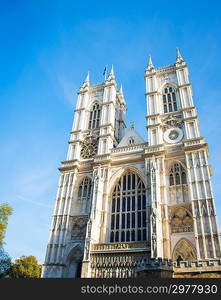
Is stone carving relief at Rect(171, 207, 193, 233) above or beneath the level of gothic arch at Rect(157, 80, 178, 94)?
beneath

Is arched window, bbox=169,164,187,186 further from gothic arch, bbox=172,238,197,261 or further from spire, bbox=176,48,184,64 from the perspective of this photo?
spire, bbox=176,48,184,64

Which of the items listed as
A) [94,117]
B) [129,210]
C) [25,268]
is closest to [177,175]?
[129,210]

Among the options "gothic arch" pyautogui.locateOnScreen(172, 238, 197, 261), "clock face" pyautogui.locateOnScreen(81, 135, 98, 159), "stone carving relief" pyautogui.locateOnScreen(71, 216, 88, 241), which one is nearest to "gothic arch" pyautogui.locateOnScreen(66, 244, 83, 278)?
"stone carving relief" pyautogui.locateOnScreen(71, 216, 88, 241)

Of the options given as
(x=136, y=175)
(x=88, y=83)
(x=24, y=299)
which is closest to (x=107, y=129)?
(x=136, y=175)

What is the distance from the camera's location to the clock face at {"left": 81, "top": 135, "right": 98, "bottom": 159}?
30.1 meters

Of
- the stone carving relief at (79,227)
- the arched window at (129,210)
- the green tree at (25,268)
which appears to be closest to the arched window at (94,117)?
the arched window at (129,210)

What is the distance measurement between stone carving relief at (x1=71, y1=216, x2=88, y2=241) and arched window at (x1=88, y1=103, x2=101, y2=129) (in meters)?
12.4

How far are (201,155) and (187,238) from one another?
25.4 ft

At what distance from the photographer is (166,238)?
20781 millimetres

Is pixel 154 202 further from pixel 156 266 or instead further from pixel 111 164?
pixel 156 266

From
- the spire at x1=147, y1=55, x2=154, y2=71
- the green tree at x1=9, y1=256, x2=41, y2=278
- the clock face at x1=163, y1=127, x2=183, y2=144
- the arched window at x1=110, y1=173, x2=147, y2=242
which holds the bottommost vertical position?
the green tree at x1=9, y1=256, x2=41, y2=278

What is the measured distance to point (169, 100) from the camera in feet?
99.2

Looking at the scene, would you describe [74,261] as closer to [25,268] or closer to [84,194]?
[84,194]

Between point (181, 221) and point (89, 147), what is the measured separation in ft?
45.9
